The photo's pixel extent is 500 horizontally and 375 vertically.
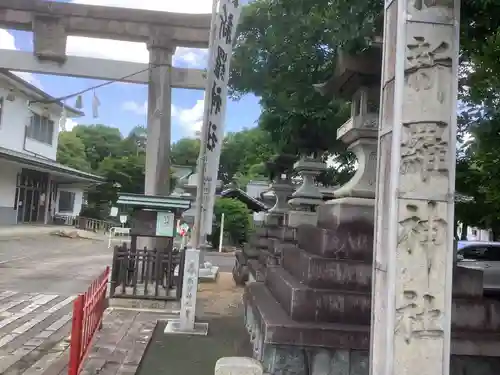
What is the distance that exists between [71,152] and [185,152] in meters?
13.7

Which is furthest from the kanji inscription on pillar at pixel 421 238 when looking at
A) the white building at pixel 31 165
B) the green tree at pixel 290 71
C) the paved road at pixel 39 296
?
the white building at pixel 31 165

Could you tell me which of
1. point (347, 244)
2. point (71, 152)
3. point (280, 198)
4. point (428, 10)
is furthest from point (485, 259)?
point (71, 152)

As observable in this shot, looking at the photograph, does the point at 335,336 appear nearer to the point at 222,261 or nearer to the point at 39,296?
the point at 39,296

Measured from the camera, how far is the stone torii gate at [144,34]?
1134 cm

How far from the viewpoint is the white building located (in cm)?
2441

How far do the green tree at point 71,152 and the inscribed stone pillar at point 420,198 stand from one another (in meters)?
37.8

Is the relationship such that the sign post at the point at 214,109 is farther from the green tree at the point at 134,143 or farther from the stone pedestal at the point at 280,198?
the green tree at the point at 134,143

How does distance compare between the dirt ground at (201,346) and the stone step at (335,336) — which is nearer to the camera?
the stone step at (335,336)

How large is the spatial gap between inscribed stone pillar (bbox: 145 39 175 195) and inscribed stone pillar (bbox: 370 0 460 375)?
28.2 feet

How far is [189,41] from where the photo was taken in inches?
453

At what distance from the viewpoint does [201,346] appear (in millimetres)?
6281

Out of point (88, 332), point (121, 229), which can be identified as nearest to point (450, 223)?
point (88, 332)

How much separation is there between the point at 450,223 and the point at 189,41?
31.3ft

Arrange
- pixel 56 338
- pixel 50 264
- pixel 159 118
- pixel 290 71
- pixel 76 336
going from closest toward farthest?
pixel 76 336 < pixel 56 338 < pixel 290 71 < pixel 159 118 < pixel 50 264
